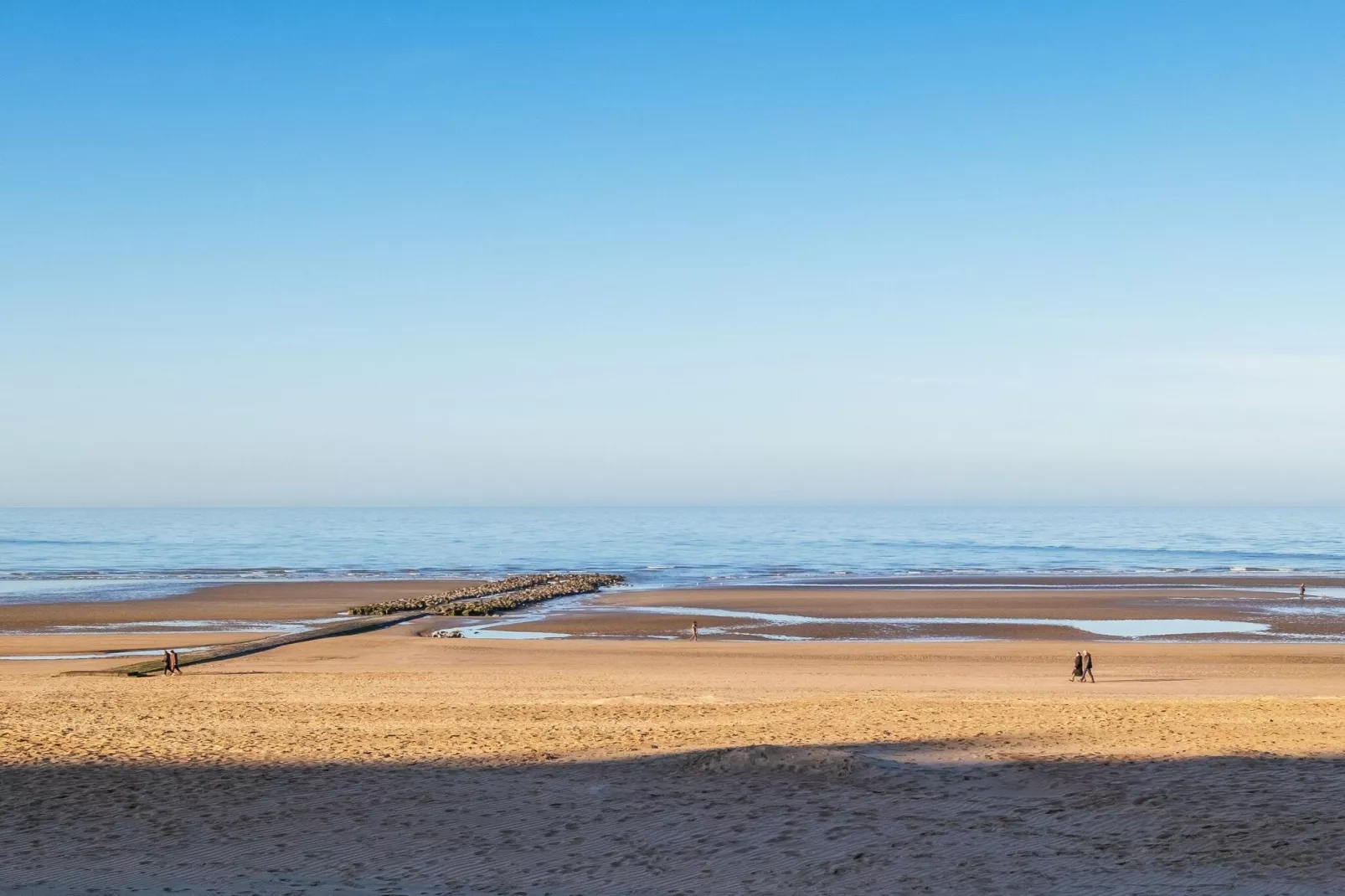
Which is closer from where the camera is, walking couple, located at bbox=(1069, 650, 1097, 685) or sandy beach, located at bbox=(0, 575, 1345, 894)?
sandy beach, located at bbox=(0, 575, 1345, 894)

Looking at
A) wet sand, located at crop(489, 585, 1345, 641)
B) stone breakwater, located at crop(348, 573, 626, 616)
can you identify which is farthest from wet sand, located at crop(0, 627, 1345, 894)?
stone breakwater, located at crop(348, 573, 626, 616)

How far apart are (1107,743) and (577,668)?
16.4m

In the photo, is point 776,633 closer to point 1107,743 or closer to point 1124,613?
point 1124,613

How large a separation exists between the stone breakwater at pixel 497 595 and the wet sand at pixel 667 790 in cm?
2302

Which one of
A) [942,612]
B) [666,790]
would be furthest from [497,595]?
[666,790]

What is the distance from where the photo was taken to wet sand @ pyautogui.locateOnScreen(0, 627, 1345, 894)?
416 inches

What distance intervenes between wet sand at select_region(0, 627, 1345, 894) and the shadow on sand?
44 millimetres

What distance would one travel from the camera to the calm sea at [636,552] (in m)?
72.4

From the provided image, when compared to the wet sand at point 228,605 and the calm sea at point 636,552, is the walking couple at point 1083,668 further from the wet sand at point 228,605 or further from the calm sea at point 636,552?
the calm sea at point 636,552

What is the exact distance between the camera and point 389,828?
40.2 ft

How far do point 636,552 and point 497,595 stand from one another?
46.2m

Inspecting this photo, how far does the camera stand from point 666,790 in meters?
13.8

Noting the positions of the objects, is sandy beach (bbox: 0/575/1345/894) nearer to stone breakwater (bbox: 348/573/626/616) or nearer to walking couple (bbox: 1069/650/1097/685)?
walking couple (bbox: 1069/650/1097/685)

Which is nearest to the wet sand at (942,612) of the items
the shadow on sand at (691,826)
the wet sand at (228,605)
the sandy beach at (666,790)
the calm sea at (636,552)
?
the wet sand at (228,605)
